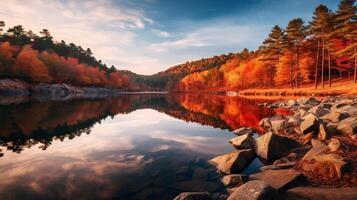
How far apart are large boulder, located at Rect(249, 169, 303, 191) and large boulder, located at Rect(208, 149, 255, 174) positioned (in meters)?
0.80

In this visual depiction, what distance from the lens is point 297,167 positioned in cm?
798

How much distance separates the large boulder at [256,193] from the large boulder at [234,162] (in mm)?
2901

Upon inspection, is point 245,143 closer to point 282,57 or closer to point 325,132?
point 325,132

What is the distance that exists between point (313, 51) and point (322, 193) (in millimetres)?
65235

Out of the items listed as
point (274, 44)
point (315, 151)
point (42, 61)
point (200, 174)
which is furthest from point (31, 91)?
point (315, 151)

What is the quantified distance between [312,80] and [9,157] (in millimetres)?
72421

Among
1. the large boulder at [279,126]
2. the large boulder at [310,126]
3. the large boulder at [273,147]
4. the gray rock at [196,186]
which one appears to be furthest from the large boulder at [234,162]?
the large boulder at [279,126]

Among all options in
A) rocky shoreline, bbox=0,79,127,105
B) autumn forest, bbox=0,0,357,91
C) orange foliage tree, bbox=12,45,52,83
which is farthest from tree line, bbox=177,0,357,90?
orange foliage tree, bbox=12,45,52,83

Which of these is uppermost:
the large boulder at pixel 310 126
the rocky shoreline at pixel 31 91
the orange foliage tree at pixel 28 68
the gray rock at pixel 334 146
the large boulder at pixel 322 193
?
the orange foliage tree at pixel 28 68

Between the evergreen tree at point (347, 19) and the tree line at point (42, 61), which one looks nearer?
the evergreen tree at point (347, 19)

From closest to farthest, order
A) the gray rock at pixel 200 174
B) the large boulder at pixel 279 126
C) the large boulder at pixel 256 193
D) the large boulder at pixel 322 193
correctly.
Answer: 1. the large boulder at pixel 256 193
2. the large boulder at pixel 322 193
3. the gray rock at pixel 200 174
4. the large boulder at pixel 279 126

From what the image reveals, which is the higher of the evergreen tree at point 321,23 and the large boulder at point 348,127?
the evergreen tree at point 321,23

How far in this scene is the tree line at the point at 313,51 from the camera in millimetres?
41000

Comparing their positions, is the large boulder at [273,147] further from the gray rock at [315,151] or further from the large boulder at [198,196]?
the large boulder at [198,196]
